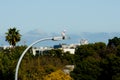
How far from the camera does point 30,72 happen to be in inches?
3093

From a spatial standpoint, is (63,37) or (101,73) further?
(101,73)

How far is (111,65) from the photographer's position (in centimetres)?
9188

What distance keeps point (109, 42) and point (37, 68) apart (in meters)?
97.4

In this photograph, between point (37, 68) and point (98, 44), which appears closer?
point (37, 68)

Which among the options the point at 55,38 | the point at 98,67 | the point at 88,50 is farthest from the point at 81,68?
the point at 55,38

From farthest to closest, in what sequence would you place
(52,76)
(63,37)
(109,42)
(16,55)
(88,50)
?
(109,42) < (88,50) < (16,55) < (52,76) < (63,37)

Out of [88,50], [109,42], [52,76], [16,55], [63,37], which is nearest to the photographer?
[63,37]

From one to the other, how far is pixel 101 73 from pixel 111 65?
2525 millimetres

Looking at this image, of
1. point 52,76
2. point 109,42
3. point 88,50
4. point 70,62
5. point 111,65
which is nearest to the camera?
point 52,76

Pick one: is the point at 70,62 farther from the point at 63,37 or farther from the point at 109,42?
the point at 63,37

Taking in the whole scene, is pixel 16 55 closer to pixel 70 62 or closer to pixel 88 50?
pixel 70 62

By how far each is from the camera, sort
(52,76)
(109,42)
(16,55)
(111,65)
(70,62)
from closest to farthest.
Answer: (52,76), (111,65), (16,55), (70,62), (109,42)

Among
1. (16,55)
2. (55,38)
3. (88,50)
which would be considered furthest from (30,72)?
(88,50)

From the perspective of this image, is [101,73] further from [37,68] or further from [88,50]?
[88,50]
